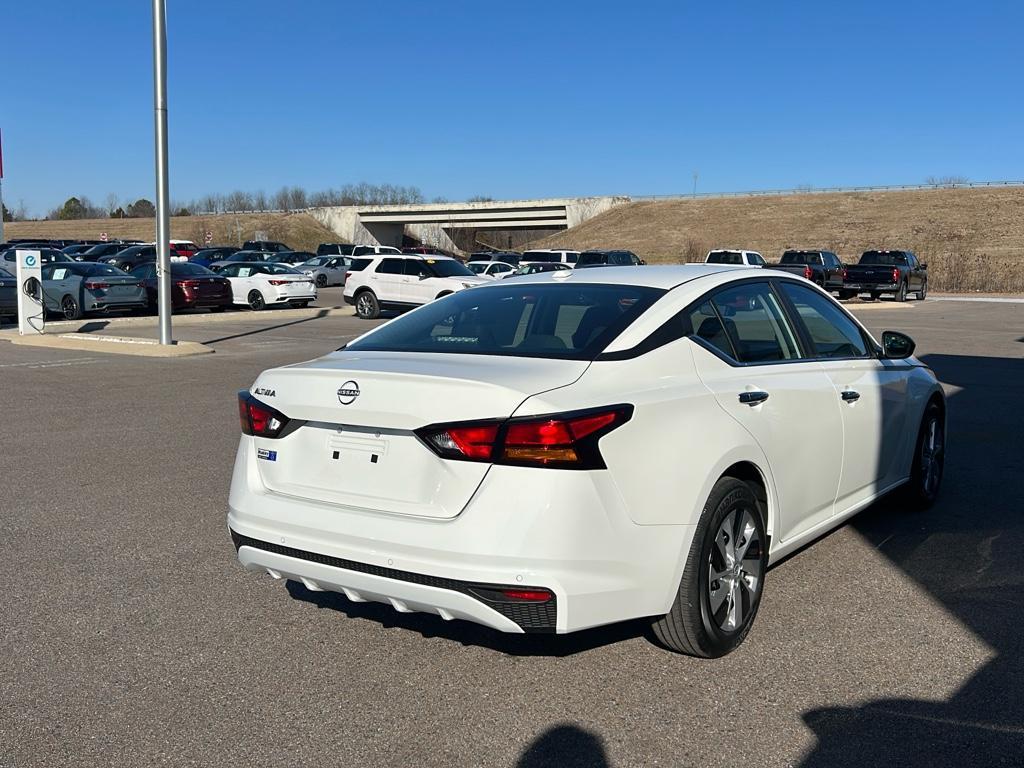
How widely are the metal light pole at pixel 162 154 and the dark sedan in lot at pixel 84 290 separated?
27.6 feet

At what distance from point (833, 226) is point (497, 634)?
8973 centimetres

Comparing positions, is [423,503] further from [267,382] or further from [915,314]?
[915,314]

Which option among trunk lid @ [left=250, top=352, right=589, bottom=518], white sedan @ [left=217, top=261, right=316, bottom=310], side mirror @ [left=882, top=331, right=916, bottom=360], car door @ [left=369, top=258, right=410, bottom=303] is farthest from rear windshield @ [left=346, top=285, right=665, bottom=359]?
white sedan @ [left=217, top=261, right=316, bottom=310]

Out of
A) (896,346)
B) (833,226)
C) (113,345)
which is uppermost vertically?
(833,226)

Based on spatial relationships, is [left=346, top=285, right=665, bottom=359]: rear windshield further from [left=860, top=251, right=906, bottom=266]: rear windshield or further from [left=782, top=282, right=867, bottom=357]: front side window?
[left=860, top=251, right=906, bottom=266]: rear windshield

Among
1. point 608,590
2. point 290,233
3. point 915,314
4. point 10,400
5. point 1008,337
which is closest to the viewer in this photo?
point 608,590

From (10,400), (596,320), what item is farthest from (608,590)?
(10,400)

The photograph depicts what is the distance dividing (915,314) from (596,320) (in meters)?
30.6

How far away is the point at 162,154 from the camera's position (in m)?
17.9

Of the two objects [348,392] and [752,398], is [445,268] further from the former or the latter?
[348,392]

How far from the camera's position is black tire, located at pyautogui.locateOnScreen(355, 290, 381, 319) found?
2800cm

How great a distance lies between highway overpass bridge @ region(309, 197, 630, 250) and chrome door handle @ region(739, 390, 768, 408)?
102811 millimetres

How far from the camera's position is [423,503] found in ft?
12.1

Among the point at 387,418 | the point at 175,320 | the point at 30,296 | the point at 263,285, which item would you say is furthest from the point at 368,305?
the point at 387,418
